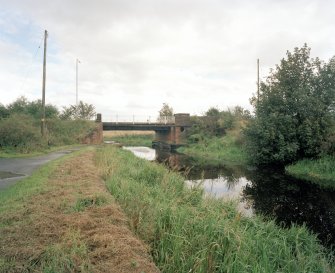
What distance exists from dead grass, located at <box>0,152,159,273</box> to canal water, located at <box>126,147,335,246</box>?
160 inches

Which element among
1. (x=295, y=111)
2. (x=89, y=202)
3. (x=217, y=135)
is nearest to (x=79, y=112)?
(x=217, y=135)

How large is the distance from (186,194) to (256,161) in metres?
15.0

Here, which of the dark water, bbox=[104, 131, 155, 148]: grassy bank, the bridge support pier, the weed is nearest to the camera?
the weed

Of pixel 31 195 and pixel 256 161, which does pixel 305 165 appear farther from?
pixel 31 195

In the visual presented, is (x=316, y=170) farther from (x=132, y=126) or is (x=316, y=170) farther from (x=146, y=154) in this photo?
(x=132, y=126)

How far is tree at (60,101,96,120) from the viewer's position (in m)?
38.0

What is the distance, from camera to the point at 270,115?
816 inches

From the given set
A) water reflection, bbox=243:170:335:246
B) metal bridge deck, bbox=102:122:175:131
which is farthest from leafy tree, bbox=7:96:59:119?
water reflection, bbox=243:170:335:246

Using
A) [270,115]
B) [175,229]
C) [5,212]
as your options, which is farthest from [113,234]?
[270,115]

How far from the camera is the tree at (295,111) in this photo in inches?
790

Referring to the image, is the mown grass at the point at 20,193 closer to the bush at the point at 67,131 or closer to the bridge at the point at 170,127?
the bush at the point at 67,131

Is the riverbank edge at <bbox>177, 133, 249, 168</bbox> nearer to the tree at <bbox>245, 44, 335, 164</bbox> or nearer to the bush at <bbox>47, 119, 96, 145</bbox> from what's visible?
the tree at <bbox>245, 44, 335, 164</bbox>

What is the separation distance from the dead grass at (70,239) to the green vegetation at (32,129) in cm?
1560

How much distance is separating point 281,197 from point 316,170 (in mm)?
7195
